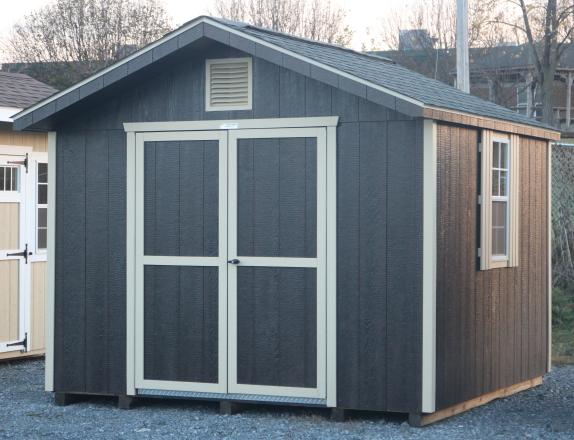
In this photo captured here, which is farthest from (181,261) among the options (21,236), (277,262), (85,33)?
(85,33)

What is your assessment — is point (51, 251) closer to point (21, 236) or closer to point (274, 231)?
point (274, 231)

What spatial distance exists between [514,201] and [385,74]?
152cm

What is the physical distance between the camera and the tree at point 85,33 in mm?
34750

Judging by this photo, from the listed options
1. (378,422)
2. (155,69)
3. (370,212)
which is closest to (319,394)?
(378,422)

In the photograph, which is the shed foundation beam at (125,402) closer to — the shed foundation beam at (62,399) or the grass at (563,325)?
the shed foundation beam at (62,399)

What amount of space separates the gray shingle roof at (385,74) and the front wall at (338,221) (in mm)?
228

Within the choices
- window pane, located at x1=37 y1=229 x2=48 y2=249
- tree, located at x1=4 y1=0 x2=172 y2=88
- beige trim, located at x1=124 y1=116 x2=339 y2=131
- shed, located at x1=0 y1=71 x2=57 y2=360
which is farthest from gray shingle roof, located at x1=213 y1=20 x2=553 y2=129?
tree, located at x1=4 y1=0 x2=172 y2=88

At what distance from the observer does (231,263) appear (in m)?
8.94

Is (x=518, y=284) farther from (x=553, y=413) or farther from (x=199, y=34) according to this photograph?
(x=199, y=34)

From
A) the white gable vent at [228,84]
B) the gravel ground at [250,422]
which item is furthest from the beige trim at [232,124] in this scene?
the gravel ground at [250,422]

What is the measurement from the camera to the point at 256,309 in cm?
890

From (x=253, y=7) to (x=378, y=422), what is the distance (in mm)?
30561

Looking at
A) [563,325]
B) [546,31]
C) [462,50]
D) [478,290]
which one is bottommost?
[563,325]

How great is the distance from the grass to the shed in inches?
214
